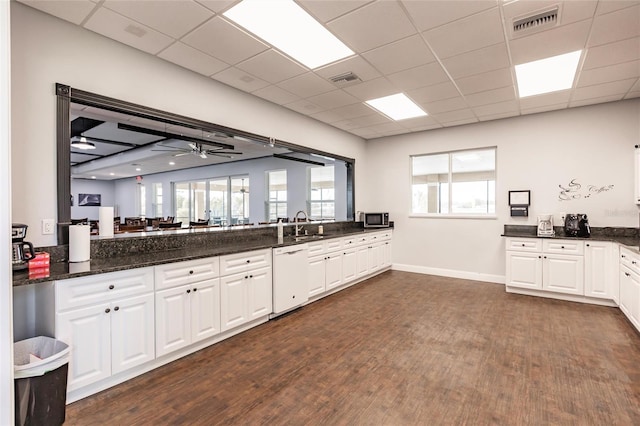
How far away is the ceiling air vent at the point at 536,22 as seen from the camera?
2.42 m

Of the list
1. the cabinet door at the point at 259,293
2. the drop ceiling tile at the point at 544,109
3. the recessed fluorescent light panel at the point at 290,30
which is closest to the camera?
the recessed fluorescent light panel at the point at 290,30

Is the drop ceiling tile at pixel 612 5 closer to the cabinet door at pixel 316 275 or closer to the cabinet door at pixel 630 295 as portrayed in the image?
the cabinet door at pixel 630 295

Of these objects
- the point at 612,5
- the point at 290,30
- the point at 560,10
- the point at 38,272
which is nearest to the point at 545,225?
the point at 612,5

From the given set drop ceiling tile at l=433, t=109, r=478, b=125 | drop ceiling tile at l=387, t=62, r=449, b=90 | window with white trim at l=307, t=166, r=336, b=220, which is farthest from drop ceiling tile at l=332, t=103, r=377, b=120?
window with white trim at l=307, t=166, r=336, b=220

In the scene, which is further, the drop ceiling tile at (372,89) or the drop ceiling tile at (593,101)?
the drop ceiling tile at (593,101)

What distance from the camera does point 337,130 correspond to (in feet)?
19.3

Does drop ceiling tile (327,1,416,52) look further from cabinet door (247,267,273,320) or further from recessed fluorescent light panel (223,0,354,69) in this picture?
cabinet door (247,267,273,320)

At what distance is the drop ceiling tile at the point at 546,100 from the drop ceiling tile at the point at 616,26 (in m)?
1.36

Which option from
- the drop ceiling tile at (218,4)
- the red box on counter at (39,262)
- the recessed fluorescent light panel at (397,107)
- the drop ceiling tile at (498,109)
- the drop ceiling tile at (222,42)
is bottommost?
the red box on counter at (39,262)

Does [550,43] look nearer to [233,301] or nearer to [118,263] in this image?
[233,301]

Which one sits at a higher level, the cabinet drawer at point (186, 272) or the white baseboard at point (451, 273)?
the cabinet drawer at point (186, 272)

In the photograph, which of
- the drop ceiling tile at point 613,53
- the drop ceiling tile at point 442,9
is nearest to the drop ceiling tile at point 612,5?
the drop ceiling tile at point 613,53

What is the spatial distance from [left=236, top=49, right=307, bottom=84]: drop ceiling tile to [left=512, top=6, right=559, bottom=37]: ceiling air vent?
197 cm

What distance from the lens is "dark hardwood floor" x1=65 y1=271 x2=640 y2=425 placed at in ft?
6.52
